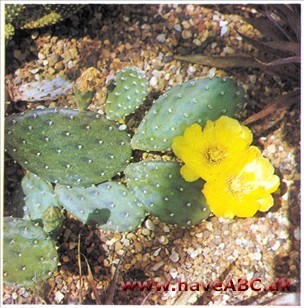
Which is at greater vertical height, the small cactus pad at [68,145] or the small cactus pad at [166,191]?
the small cactus pad at [68,145]

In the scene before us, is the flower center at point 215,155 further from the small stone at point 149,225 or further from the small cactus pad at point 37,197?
the small cactus pad at point 37,197

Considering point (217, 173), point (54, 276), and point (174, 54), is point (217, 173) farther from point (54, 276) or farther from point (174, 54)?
point (54, 276)


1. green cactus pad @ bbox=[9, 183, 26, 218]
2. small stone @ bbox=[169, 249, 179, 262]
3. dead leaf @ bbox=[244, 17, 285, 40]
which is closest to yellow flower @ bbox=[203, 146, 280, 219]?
small stone @ bbox=[169, 249, 179, 262]

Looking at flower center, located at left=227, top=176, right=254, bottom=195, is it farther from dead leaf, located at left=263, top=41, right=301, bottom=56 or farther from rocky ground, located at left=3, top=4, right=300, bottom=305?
dead leaf, located at left=263, top=41, right=301, bottom=56

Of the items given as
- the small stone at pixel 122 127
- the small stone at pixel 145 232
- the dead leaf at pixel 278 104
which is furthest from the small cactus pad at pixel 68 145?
the dead leaf at pixel 278 104

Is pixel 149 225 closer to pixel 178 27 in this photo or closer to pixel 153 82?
pixel 153 82

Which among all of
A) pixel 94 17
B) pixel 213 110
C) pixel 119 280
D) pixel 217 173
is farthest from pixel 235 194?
pixel 94 17
